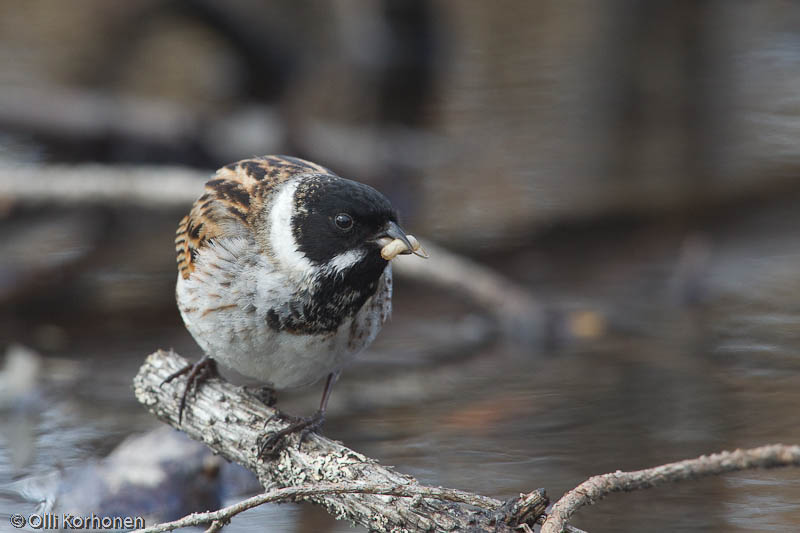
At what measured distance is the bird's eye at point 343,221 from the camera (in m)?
4.05

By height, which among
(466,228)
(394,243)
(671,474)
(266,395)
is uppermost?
(466,228)

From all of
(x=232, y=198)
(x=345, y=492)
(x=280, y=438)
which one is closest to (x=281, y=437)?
(x=280, y=438)

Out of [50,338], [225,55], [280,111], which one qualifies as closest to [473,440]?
[50,338]

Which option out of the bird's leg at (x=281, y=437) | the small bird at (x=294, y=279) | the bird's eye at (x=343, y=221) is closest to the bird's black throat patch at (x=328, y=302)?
the small bird at (x=294, y=279)

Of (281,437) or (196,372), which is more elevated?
Result: (196,372)

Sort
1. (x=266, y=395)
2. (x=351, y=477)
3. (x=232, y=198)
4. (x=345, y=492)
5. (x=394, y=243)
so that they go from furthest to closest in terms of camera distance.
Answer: (x=232, y=198), (x=266, y=395), (x=394, y=243), (x=351, y=477), (x=345, y=492)

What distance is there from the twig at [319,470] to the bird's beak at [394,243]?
0.74m

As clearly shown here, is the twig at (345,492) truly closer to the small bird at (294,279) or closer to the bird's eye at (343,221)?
the small bird at (294,279)

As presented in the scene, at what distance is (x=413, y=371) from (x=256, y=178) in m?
2.83

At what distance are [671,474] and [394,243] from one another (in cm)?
130

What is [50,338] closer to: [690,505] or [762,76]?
[690,505]

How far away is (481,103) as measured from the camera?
14.3m

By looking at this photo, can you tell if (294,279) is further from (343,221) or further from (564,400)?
(564,400)

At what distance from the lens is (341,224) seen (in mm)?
4066
